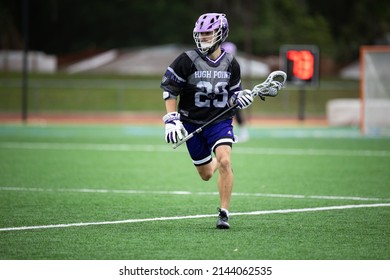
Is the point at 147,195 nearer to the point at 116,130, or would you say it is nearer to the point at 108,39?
the point at 116,130

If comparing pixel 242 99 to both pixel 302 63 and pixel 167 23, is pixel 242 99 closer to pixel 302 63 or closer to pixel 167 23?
pixel 302 63

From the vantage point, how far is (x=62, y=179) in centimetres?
1347

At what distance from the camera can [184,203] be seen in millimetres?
10891

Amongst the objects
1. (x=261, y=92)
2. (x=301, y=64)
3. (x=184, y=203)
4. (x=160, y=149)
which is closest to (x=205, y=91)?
(x=261, y=92)

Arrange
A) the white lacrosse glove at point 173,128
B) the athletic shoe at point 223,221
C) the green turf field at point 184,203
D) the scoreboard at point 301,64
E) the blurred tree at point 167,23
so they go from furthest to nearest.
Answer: the blurred tree at point 167,23 < the scoreboard at point 301,64 < the white lacrosse glove at point 173,128 < the athletic shoe at point 223,221 < the green turf field at point 184,203

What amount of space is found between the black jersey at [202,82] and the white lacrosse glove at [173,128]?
0.25 meters

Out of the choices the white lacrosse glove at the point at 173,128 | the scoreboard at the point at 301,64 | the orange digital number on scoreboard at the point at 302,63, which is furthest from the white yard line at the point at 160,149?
the white lacrosse glove at the point at 173,128

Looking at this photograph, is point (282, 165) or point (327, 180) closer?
point (327, 180)

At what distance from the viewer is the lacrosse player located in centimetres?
919

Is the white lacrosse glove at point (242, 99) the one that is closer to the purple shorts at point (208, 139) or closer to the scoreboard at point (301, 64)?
the purple shorts at point (208, 139)

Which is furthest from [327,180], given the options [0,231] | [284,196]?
[0,231]

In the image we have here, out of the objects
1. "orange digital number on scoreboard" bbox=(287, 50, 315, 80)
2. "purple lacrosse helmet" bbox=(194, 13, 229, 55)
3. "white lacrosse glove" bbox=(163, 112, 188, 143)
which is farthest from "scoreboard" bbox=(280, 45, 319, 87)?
"white lacrosse glove" bbox=(163, 112, 188, 143)

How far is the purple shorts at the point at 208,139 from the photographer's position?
9.19 m
